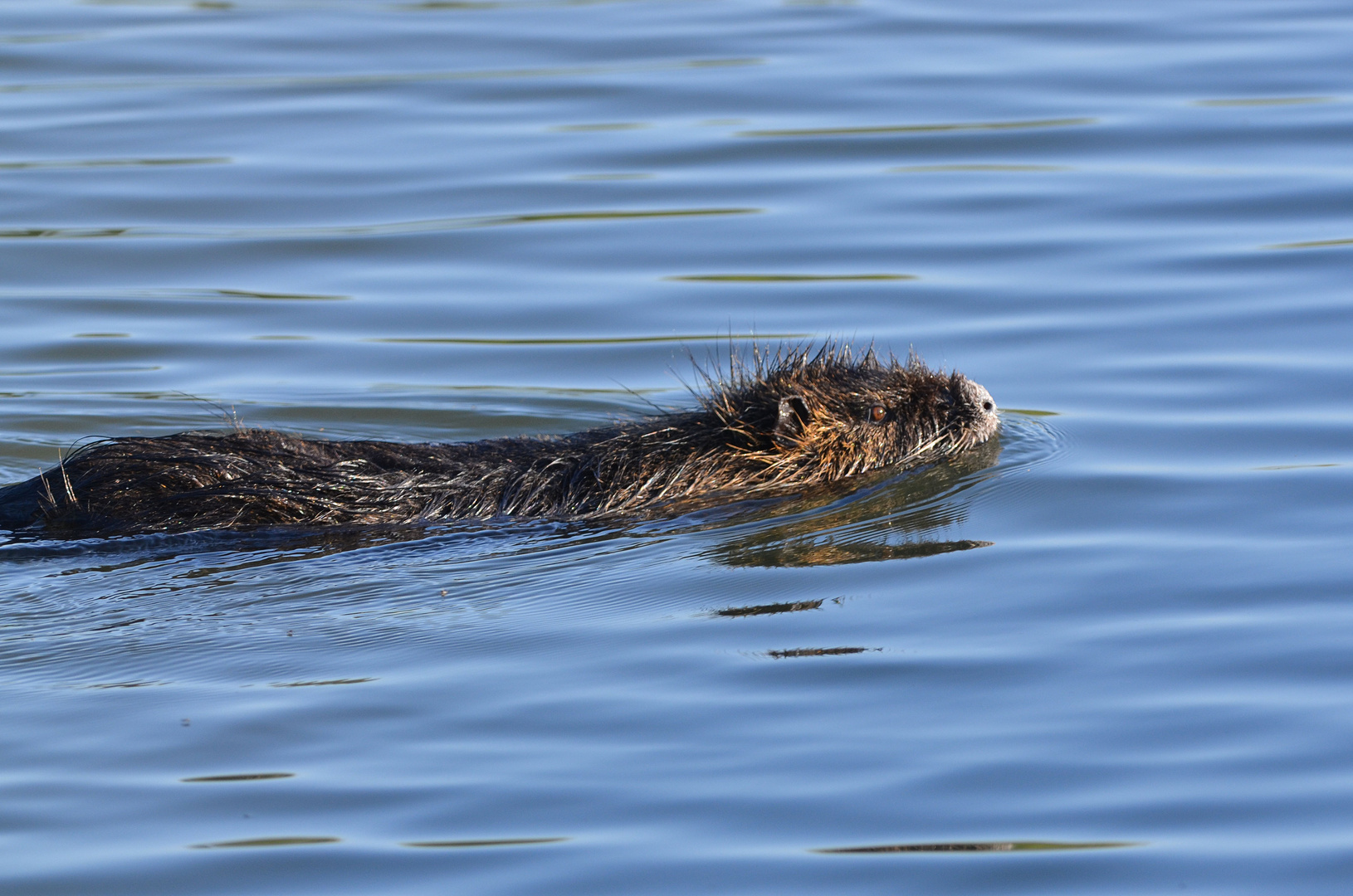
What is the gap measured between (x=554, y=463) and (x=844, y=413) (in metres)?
1.25

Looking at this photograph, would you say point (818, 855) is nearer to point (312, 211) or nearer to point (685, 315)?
point (685, 315)

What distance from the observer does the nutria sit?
6.38 metres

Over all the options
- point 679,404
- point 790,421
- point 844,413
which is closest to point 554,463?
point 790,421

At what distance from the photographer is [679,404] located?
338 inches

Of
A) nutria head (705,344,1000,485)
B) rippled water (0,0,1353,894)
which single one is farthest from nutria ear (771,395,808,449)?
rippled water (0,0,1353,894)

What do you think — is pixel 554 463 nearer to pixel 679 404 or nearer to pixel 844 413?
pixel 844 413

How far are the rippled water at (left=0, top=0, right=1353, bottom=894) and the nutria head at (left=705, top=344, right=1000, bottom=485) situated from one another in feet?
0.60

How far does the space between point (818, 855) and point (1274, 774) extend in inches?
50.3

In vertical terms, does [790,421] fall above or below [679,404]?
below

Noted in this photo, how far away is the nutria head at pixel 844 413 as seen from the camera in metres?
7.24

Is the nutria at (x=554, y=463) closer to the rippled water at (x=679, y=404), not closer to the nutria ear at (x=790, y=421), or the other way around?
the nutria ear at (x=790, y=421)

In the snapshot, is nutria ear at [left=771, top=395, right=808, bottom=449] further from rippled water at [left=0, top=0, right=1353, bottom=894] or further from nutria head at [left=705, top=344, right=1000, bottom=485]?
rippled water at [left=0, top=0, right=1353, bottom=894]

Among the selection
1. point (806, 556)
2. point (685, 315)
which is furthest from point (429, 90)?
point (806, 556)

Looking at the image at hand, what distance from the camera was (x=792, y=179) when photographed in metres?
11.9
